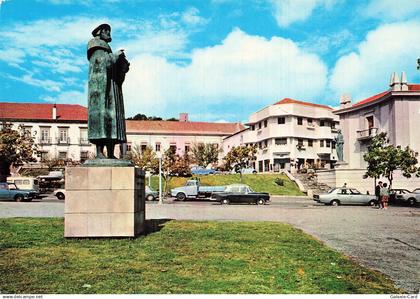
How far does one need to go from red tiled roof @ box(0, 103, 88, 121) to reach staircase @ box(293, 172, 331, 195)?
35.0 metres

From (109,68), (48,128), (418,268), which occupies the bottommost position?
(418,268)

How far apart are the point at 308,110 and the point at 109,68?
49308 millimetres

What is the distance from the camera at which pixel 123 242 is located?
8.16 meters

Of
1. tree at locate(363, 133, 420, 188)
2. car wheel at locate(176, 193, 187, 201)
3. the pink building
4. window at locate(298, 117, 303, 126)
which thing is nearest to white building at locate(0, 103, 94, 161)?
window at locate(298, 117, 303, 126)

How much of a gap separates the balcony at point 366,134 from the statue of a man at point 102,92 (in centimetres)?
3350

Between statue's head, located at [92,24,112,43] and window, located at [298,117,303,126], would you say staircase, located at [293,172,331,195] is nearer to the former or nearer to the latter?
window, located at [298,117,303,126]

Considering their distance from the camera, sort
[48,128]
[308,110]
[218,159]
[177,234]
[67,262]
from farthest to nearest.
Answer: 1. [218,159]
2. [48,128]
3. [308,110]
4. [177,234]
5. [67,262]

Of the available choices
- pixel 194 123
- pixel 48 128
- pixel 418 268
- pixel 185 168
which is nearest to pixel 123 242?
pixel 418 268

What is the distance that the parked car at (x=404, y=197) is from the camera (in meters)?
27.8

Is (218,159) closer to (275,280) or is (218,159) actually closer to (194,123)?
(194,123)

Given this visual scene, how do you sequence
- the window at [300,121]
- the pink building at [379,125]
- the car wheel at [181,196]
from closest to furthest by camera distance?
1. the car wheel at [181,196]
2. the pink building at [379,125]
3. the window at [300,121]

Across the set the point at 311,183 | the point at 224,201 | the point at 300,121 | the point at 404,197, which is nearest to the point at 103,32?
the point at 224,201

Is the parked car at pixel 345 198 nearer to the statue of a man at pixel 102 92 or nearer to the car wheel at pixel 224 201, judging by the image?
the car wheel at pixel 224 201

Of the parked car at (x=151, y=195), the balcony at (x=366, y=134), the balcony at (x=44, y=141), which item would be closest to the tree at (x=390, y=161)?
the balcony at (x=366, y=134)
